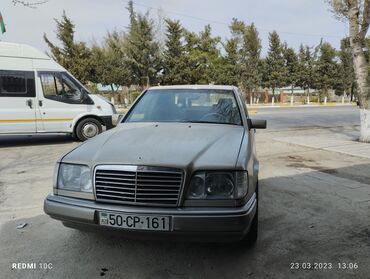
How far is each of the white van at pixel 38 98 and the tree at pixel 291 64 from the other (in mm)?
35864

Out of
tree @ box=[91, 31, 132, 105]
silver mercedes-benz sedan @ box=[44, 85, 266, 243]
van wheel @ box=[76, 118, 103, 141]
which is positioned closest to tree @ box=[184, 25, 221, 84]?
tree @ box=[91, 31, 132, 105]

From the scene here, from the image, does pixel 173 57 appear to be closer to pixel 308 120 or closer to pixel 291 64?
pixel 291 64

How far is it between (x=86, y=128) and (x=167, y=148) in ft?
26.5

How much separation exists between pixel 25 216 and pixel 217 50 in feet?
126

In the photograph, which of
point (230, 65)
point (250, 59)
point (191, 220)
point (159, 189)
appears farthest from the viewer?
point (250, 59)

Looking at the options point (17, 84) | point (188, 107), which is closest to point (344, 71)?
point (17, 84)

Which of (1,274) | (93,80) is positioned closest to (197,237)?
(1,274)

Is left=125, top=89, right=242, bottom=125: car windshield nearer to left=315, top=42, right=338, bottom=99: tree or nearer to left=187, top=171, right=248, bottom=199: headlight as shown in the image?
left=187, top=171, right=248, bottom=199: headlight

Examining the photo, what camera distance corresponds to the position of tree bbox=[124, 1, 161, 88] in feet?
108

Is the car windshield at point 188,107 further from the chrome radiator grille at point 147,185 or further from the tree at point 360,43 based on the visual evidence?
the tree at point 360,43

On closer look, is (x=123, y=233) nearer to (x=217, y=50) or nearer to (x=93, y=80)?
(x=93, y=80)

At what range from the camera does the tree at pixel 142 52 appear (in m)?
32.8

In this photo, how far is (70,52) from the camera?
93.9 feet

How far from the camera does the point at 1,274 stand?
Answer: 3.05 metres
